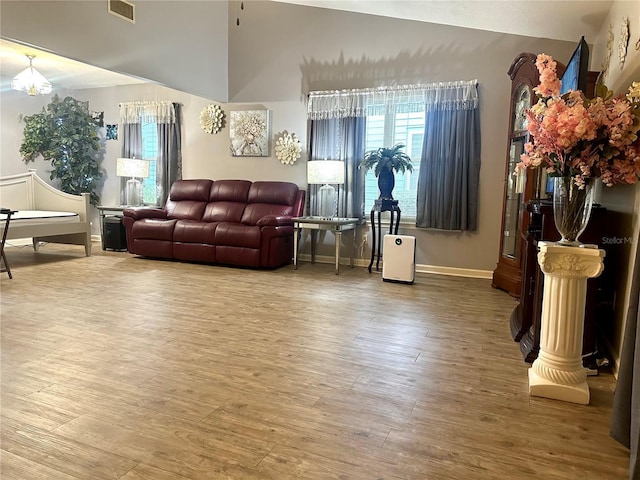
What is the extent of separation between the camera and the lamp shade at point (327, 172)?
5328 mm

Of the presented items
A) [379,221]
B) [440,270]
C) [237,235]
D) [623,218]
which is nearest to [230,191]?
[237,235]

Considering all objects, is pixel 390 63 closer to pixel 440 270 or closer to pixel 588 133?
pixel 440 270

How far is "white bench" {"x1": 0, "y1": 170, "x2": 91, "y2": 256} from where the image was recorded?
5.52 m

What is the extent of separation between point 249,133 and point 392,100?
2069 millimetres

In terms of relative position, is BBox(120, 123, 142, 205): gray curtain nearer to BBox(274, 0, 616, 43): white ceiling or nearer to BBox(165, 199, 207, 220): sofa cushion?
BBox(165, 199, 207, 220): sofa cushion

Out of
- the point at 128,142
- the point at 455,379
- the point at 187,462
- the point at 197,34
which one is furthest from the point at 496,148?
the point at 128,142

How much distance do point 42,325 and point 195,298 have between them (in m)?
1.18

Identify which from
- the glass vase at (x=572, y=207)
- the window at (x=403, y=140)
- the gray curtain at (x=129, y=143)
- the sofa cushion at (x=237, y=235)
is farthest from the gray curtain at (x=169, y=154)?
the glass vase at (x=572, y=207)

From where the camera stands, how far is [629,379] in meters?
1.80

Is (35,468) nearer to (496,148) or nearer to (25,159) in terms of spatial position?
(496,148)

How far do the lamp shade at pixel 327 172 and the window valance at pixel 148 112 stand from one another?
2.66 meters

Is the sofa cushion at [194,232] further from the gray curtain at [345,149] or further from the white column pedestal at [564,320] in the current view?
the white column pedestal at [564,320]

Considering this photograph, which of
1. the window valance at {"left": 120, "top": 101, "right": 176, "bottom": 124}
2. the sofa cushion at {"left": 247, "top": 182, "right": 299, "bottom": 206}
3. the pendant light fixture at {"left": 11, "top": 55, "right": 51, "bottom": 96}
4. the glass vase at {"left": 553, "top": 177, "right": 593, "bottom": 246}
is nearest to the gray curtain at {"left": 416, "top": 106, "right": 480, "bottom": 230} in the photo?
the sofa cushion at {"left": 247, "top": 182, "right": 299, "bottom": 206}

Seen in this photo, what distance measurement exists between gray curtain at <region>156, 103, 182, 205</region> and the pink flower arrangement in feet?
18.3
